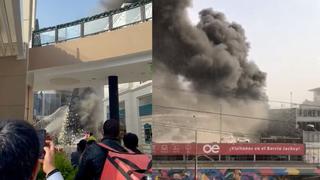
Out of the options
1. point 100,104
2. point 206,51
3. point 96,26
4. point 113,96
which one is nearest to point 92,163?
point 206,51

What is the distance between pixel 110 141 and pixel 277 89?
3.29ft

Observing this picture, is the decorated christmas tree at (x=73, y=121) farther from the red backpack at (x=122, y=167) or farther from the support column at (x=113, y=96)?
the red backpack at (x=122, y=167)

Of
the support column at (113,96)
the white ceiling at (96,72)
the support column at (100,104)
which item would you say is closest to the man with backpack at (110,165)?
the white ceiling at (96,72)

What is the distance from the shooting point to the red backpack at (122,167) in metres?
2.72

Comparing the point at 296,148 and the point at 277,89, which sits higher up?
the point at 277,89

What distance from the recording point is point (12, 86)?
1476 cm

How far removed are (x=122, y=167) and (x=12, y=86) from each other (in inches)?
501

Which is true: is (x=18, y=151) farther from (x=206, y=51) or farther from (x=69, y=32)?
(x=69, y=32)

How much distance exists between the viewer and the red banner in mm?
2799

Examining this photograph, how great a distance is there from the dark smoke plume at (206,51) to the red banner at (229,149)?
28 centimetres

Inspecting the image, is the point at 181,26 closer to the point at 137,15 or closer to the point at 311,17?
the point at 311,17

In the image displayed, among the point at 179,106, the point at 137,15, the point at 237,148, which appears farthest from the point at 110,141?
the point at 137,15

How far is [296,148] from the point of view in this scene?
2824 mm

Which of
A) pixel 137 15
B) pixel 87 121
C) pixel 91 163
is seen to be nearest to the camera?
pixel 91 163
